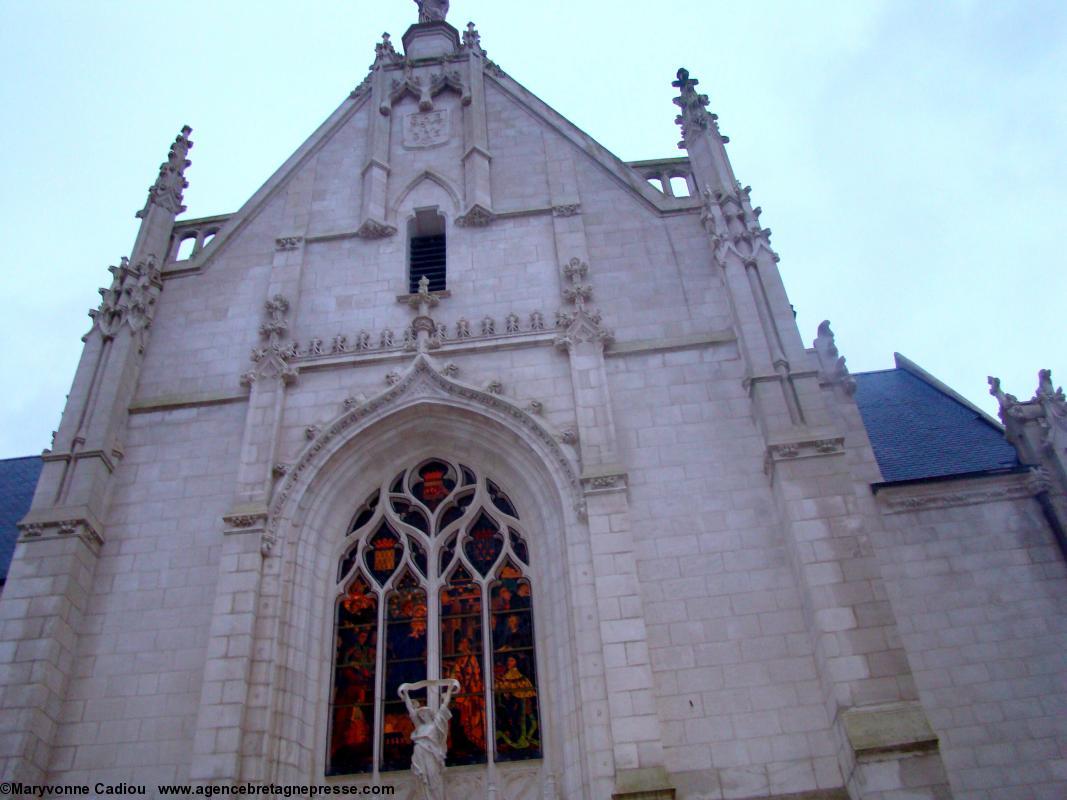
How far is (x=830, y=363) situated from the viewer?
1372 cm

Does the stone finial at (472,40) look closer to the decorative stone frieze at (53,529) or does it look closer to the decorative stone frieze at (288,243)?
the decorative stone frieze at (288,243)

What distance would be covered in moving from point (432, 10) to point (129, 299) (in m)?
9.91

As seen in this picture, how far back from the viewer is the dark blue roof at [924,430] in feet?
44.1

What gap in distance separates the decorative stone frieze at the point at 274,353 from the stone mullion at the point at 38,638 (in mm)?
3012

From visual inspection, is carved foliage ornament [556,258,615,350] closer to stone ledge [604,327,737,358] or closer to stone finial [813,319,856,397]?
stone ledge [604,327,737,358]

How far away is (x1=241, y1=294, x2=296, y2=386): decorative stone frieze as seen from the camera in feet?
44.8

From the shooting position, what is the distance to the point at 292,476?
496 inches

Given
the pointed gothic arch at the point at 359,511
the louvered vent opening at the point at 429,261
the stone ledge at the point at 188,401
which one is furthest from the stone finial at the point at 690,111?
the stone ledge at the point at 188,401

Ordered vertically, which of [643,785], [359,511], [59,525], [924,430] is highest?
Result: [924,430]

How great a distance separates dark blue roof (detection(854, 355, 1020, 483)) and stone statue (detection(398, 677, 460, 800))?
6512mm

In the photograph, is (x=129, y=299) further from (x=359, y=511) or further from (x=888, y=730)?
(x=888, y=730)

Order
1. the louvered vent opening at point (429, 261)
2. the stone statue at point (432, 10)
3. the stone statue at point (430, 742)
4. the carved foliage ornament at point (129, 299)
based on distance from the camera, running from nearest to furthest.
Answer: the stone statue at point (430, 742), the carved foliage ornament at point (129, 299), the louvered vent opening at point (429, 261), the stone statue at point (432, 10)

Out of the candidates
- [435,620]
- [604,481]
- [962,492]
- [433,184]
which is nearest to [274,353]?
[433,184]

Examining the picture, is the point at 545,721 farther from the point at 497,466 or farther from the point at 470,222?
the point at 470,222
